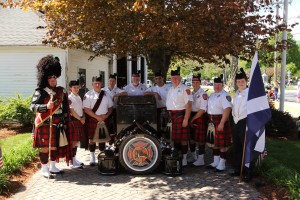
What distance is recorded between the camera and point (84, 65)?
15016 millimetres

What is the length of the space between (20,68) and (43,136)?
25.4ft

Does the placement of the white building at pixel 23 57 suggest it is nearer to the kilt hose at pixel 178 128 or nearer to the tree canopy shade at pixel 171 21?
the tree canopy shade at pixel 171 21

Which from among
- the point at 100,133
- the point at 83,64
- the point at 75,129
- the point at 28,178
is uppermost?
the point at 83,64

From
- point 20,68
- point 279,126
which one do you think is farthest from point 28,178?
point 20,68

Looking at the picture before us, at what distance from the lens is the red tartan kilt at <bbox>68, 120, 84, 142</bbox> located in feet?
19.8

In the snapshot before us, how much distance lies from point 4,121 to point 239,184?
8.75 m

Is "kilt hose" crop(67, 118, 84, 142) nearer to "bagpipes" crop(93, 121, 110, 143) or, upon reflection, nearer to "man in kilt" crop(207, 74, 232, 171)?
"bagpipes" crop(93, 121, 110, 143)

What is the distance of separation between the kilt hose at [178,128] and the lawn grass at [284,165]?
1.46 metres

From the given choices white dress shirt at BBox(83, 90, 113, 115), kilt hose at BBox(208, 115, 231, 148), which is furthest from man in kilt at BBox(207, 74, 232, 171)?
white dress shirt at BBox(83, 90, 113, 115)

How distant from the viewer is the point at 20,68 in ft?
41.5

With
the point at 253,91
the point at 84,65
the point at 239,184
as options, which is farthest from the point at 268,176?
the point at 84,65

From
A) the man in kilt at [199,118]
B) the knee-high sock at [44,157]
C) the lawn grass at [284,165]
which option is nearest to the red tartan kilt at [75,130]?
the knee-high sock at [44,157]

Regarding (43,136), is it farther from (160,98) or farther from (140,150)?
(160,98)

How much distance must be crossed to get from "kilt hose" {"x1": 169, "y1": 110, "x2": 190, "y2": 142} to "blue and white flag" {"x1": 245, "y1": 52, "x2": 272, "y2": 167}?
1342 millimetres
